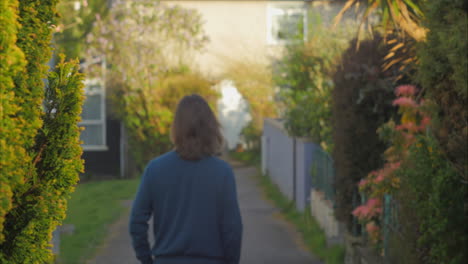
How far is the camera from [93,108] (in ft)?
72.6

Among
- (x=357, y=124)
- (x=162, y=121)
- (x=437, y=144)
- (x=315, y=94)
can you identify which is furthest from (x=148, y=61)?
(x=437, y=144)

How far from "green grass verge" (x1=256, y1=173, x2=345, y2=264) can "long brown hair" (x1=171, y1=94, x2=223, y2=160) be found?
453 cm

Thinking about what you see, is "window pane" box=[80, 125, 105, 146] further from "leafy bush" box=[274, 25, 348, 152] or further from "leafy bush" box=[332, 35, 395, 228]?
"leafy bush" box=[332, 35, 395, 228]

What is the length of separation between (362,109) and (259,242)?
2.85m

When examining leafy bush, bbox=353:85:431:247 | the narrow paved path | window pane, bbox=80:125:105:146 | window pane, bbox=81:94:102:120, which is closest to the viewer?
leafy bush, bbox=353:85:431:247

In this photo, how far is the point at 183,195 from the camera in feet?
13.6

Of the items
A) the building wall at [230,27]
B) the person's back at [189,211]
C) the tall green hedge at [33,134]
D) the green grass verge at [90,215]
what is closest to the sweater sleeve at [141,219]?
the person's back at [189,211]

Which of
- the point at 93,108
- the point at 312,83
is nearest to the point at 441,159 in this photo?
the point at 312,83

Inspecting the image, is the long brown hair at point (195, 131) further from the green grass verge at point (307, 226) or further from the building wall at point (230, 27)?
the building wall at point (230, 27)

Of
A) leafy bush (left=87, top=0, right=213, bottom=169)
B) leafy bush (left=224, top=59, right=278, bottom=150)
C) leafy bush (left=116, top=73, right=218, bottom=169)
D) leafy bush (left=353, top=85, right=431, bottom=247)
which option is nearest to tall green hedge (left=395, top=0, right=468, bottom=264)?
leafy bush (left=353, top=85, right=431, bottom=247)

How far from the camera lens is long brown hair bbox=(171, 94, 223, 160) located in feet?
13.8

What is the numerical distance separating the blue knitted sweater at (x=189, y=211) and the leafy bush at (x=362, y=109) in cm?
414

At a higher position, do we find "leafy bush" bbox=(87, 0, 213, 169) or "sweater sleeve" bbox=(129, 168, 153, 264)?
"leafy bush" bbox=(87, 0, 213, 169)

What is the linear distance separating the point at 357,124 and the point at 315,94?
4661 mm
